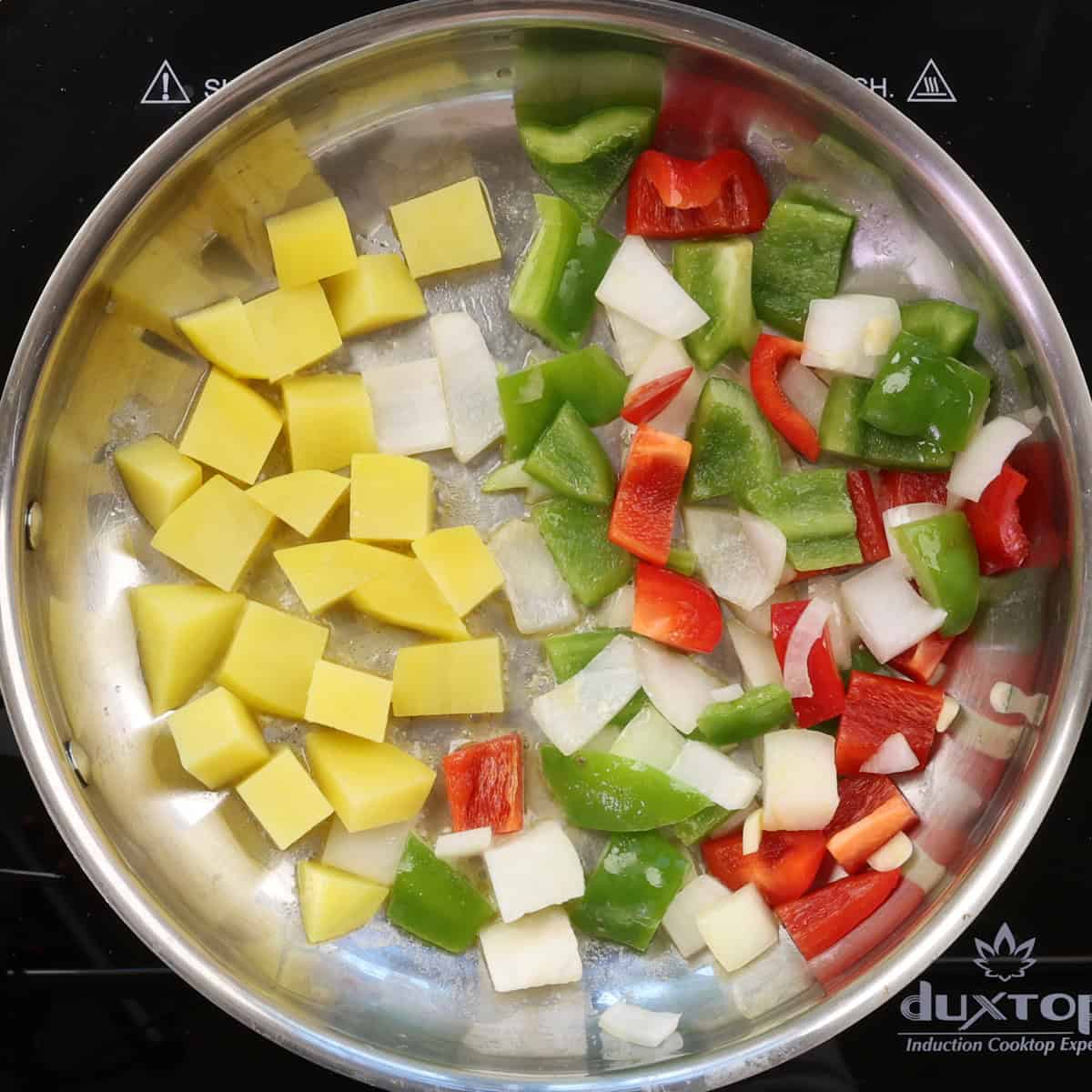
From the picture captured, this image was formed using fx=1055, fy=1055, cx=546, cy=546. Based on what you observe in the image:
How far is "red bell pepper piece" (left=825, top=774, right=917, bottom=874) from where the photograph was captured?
5.06 feet

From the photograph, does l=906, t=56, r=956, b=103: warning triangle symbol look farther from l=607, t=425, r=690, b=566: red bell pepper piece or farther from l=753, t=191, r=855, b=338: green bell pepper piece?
l=607, t=425, r=690, b=566: red bell pepper piece

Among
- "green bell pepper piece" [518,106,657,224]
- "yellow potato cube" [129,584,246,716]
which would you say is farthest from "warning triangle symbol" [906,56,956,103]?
"yellow potato cube" [129,584,246,716]

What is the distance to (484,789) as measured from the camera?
5.11 feet

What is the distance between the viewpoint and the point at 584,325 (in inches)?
64.1

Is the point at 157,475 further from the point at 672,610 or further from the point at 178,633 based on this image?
the point at 672,610

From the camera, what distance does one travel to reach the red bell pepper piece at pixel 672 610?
1559 mm

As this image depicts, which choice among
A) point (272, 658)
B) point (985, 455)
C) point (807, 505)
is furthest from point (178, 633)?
point (985, 455)

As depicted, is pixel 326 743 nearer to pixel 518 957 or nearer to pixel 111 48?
pixel 518 957

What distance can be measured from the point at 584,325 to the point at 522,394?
159 mm

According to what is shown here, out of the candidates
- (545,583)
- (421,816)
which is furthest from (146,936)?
(545,583)

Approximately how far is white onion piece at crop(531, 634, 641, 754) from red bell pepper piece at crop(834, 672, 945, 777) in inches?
12.3

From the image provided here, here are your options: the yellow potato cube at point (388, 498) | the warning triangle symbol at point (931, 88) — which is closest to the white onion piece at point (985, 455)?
the warning triangle symbol at point (931, 88)

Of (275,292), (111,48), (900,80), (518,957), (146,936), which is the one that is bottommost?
(518,957)

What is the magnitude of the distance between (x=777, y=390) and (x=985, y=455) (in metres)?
0.31
